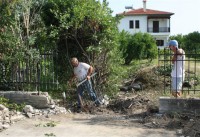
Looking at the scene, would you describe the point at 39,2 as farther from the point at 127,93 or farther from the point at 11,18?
the point at 127,93

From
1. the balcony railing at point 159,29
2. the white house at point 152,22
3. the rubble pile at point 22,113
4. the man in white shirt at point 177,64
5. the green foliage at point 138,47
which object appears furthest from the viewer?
the balcony railing at point 159,29

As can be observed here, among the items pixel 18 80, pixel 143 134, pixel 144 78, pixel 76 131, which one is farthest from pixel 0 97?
pixel 144 78

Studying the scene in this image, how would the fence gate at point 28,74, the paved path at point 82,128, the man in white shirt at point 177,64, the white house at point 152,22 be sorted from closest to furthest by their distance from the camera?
the paved path at point 82,128
the man in white shirt at point 177,64
the fence gate at point 28,74
the white house at point 152,22

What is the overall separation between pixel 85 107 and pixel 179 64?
9.26 feet

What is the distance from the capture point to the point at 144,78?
14.3 m

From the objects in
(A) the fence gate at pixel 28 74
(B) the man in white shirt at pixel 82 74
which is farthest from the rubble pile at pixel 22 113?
(A) the fence gate at pixel 28 74

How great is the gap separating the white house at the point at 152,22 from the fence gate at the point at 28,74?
54565 mm

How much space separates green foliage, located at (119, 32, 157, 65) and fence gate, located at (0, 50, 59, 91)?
1312 cm

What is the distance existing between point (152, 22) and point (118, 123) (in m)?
58.7

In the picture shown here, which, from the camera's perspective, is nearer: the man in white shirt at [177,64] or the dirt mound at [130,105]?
the man in white shirt at [177,64]

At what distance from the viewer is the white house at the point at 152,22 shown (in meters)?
65.8

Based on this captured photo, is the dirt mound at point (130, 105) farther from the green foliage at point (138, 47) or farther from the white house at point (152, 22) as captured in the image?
the white house at point (152, 22)

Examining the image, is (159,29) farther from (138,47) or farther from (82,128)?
(82,128)

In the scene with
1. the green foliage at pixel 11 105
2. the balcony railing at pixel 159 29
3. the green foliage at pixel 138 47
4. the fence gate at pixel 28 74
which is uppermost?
the balcony railing at pixel 159 29
